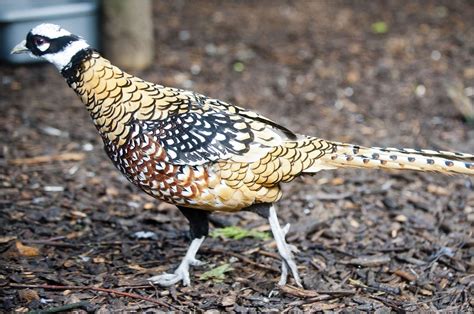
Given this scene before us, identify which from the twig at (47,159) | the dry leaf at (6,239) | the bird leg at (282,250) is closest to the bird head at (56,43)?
the dry leaf at (6,239)

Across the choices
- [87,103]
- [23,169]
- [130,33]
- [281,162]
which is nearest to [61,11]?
[130,33]

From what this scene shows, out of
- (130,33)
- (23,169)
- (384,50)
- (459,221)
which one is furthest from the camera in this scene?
(384,50)

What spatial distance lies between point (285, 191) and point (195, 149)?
2.01 metres

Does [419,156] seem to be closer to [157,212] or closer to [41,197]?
[157,212]

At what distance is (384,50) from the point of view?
9.09 meters

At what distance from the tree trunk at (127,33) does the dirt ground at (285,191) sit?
0.48 meters

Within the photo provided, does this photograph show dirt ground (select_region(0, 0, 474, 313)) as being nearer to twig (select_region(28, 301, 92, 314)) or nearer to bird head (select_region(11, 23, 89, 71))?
twig (select_region(28, 301, 92, 314))

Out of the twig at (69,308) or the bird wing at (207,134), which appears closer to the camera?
the twig at (69,308)

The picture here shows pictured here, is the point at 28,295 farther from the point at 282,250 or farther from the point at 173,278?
the point at 282,250

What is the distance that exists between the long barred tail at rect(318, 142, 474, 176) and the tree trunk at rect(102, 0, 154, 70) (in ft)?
15.0

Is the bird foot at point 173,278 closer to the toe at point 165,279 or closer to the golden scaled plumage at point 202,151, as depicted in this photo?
the toe at point 165,279

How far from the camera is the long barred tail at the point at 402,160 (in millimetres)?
3922

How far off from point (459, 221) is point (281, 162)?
1.89 m

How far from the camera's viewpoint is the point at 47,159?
602cm
